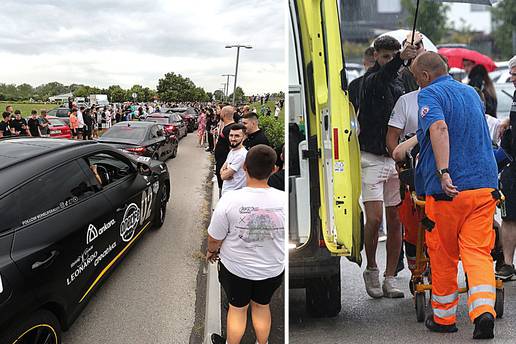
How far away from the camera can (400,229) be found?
10.5 ft

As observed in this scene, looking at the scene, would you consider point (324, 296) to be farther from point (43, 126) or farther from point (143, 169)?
point (43, 126)

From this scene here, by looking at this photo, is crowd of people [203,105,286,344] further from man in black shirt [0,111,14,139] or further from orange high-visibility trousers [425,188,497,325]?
man in black shirt [0,111,14,139]

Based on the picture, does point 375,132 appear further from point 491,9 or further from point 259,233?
point 491,9

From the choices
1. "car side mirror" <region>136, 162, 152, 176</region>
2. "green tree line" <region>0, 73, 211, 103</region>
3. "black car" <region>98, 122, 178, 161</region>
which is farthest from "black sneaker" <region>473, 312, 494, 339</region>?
"green tree line" <region>0, 73, 211, 103</region>

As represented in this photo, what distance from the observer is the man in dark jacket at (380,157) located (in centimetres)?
283

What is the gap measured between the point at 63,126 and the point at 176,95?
168 feet

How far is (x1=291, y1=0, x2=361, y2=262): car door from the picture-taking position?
2164mm

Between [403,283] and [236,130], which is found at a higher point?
[236,130]

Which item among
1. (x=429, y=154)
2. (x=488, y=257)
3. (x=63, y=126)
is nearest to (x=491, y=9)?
(x=429, y=154)

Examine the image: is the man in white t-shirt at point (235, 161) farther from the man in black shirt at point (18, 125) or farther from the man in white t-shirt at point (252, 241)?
the man in black shirt at point (18, 125)

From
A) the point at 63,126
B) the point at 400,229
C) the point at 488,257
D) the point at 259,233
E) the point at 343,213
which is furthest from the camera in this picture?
the point at 63,126

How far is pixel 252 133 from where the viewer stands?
16.1 ft

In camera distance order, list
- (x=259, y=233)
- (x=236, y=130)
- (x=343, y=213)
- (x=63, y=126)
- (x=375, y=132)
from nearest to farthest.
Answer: (x=343, y=213) → (x=259, y=233) → (x=375, y=132) → (x=236, y=130) → (x=63, y=126)

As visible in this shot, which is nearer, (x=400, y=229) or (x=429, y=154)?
(x=429, y=154)
